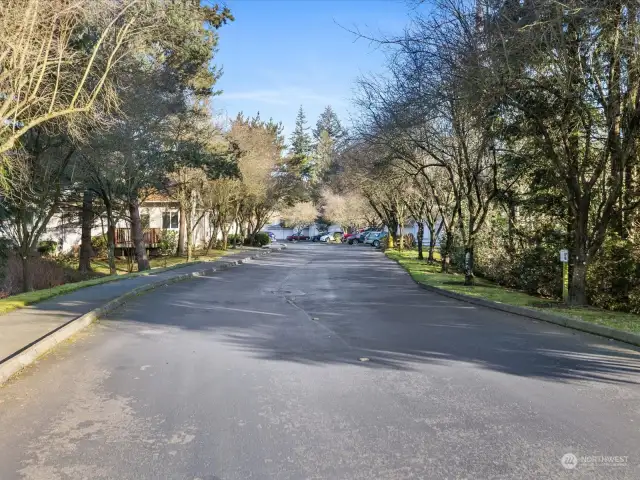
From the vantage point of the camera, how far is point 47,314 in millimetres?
11562

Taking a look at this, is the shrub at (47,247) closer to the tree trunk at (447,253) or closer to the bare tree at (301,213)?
the tree trunk at (447,253)

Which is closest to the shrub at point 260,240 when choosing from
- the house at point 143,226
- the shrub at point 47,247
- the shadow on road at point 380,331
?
the house at point 143,226

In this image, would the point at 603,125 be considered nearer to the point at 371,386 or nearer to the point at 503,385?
the point at 503,385

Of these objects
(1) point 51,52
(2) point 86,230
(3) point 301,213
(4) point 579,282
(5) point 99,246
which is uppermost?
(1) point 51,52

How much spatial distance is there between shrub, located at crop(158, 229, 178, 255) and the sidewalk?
83.1 ft

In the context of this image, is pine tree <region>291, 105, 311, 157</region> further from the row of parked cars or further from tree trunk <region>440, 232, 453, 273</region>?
tree trunk <region>440, 232, 453, 273</region>

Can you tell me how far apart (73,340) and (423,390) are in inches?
243

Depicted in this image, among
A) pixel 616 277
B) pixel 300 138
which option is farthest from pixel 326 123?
pixel 616 277

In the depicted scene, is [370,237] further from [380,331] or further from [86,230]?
[380,331]

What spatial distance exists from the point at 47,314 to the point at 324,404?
7955 mm

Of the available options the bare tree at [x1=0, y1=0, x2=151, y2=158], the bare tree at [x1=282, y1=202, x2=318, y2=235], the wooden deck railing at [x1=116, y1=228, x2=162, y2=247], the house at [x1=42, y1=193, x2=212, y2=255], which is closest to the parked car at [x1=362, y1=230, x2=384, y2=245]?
the bare tree at [x1=282, y1=202, x2=318, y2=235]

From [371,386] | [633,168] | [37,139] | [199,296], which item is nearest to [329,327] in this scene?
[371,386]

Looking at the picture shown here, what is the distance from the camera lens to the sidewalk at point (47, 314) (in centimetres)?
869

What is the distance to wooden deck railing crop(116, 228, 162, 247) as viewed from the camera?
40.9 metres
